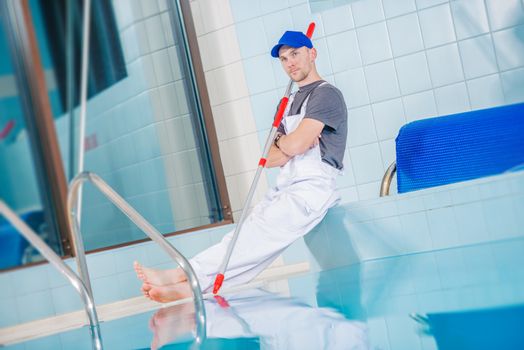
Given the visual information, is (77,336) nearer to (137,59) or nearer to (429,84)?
Result: (137,59)

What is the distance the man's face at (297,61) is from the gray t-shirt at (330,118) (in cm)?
11

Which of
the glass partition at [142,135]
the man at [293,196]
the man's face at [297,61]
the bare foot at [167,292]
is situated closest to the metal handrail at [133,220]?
the bare foot at [167,292]

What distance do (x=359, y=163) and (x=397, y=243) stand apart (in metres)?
1.03

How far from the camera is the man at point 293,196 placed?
3227 millimetres

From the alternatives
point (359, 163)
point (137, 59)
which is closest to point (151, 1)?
point (137, 59)

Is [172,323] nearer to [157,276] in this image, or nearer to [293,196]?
[157,276]

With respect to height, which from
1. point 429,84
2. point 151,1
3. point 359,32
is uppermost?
point 151,1

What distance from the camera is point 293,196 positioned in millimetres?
3244

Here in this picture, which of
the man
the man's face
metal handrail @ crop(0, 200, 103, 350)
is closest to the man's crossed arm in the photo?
the man

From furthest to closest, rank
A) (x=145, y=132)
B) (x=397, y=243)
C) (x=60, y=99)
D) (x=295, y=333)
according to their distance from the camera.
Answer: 1. (x=60, y=99)
2. (x=145, y=132)
3. (x=397, y=243)
4. (x=295, y=333)

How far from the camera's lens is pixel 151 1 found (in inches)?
165

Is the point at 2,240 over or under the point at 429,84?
under

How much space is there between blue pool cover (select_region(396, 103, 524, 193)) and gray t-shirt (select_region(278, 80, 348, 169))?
0.28 metres

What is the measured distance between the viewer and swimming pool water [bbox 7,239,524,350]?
1.40m
